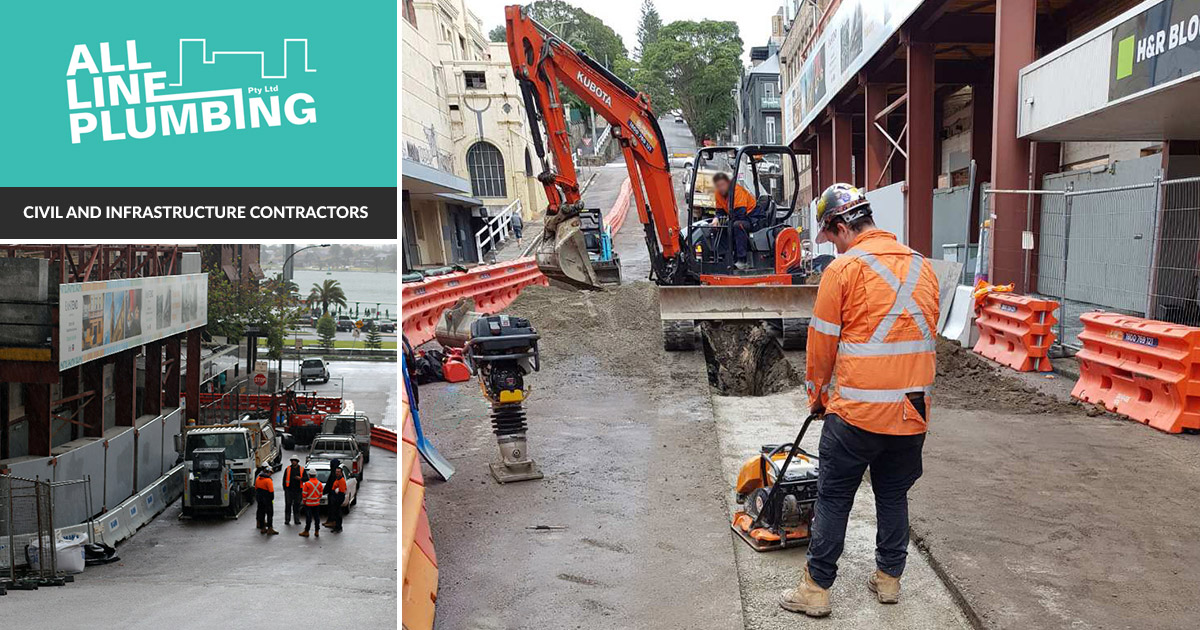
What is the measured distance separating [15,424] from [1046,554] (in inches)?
218

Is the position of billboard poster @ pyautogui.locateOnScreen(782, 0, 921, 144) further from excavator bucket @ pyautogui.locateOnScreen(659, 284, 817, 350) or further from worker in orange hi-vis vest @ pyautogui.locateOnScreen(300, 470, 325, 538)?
worker in orange hi-vis vest @ pyautogui.locateOnScreen(300, 470, 325, 538)

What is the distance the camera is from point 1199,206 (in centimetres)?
993

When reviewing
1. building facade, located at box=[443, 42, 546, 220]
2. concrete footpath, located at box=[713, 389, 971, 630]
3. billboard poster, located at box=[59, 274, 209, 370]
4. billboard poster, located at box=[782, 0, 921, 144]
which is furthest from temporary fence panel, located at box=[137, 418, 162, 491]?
building facade, located at box=[443, 42, 546, 220]

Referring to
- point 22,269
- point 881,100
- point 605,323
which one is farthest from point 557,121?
point 881,100

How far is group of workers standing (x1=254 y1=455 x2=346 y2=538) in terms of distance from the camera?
10.0 ft

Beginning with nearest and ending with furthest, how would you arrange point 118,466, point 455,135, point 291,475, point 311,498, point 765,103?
point 311,498, point 291,475, point 118,466, point 455,135, point 765,103

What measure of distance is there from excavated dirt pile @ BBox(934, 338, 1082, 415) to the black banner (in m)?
7.70

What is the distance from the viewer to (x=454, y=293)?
16.4 metres

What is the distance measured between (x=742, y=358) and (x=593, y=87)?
4899 mm

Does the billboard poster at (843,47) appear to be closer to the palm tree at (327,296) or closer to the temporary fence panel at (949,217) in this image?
the temporary fence panel at (949,217)

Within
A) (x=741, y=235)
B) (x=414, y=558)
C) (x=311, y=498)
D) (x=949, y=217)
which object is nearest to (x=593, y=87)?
(x=741, y=235)

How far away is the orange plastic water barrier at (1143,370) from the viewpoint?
786 cm

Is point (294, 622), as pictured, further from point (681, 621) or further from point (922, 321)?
point (922, 321)

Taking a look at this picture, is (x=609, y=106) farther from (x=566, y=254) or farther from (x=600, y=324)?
(x=600, y=324)
